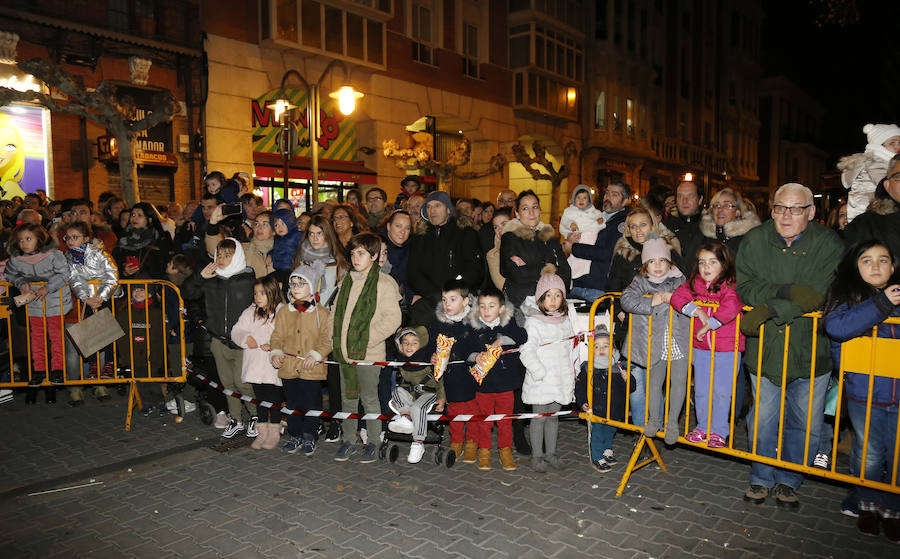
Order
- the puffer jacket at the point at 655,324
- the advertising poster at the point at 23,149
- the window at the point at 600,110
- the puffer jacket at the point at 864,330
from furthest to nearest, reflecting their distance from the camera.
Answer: the window at the point at 600,110 < the advertising poster at the point at 23,149 < the puffer jacket at the point at 655,324 < the puffer jacket at the point at 864,330

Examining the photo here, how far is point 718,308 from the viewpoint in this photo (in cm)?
454

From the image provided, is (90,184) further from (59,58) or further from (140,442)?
(140,442)

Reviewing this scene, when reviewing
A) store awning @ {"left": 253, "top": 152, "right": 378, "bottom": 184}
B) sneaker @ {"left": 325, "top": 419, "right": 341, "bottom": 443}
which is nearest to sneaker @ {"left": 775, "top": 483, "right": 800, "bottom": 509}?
sneaker @ {"left": 325, "top": 419, "right": 341, "bottom": 443}

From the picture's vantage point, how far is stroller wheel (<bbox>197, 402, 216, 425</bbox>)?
6497 millimetres

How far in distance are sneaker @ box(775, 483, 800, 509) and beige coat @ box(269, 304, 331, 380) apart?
4.03m

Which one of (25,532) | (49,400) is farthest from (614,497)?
(49,400)

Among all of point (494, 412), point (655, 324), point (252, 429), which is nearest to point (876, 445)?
point (655, 324)

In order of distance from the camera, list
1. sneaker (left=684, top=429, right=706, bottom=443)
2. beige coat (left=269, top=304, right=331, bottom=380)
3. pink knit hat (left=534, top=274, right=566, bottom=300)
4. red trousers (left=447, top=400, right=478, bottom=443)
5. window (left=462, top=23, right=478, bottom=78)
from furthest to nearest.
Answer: window (left=462, top=23, right=478, bottom=78), beige coat (left=269, top=304, right=331, bottom=380), red trousers (left=447, top=400, right=478, bottom=443), pink knit hat (left=534, top=274, right=566, bottom=300), sneaker (left=684, top=429, right=706, bottom=443)

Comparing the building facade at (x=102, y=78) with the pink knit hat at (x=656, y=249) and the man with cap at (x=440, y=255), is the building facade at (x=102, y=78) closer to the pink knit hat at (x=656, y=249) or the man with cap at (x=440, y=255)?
the man with cap at (x=440, y=255)

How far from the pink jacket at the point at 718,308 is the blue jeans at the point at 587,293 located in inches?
63.1

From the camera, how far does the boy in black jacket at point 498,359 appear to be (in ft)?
17.5

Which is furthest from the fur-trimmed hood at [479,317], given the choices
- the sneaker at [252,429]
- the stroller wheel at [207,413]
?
the stroller wheel at [207,413]

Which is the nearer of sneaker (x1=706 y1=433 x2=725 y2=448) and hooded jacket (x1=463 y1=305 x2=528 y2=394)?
sneaker (x1=706 y1=433 x2=725 y2=448)

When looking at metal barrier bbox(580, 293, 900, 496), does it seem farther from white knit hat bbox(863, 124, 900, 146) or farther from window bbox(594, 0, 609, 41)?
window bbox(594, 0, 609, 41)
